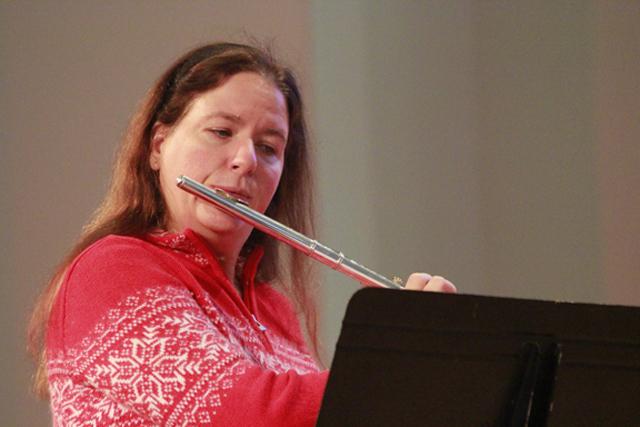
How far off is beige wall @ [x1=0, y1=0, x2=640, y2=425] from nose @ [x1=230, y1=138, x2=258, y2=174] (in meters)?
0.94

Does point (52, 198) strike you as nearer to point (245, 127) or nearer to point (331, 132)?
point (331, 132)

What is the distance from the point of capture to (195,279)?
55.9 inches

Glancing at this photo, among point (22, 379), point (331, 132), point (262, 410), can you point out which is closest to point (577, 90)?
point (331, 132)

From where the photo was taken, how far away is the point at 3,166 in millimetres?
2414

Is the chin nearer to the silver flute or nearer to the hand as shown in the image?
the silver flute

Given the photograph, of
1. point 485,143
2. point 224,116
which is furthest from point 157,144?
point 485,143

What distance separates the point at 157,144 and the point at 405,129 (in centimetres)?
122

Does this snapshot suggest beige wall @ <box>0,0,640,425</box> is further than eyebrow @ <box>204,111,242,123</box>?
Yes

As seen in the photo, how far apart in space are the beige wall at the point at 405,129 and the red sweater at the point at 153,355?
1068mm

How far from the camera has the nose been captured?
154 centimetres

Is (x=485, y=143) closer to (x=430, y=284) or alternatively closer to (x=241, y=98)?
(x=241, y=98)

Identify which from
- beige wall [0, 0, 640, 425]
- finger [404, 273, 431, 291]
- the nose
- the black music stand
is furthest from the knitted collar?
beige wall [0, 0, 640, 425]

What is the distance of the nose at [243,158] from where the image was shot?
1.54m

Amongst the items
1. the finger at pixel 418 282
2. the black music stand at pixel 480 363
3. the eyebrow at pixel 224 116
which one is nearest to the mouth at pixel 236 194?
the eyebrow at pixel 224 116
